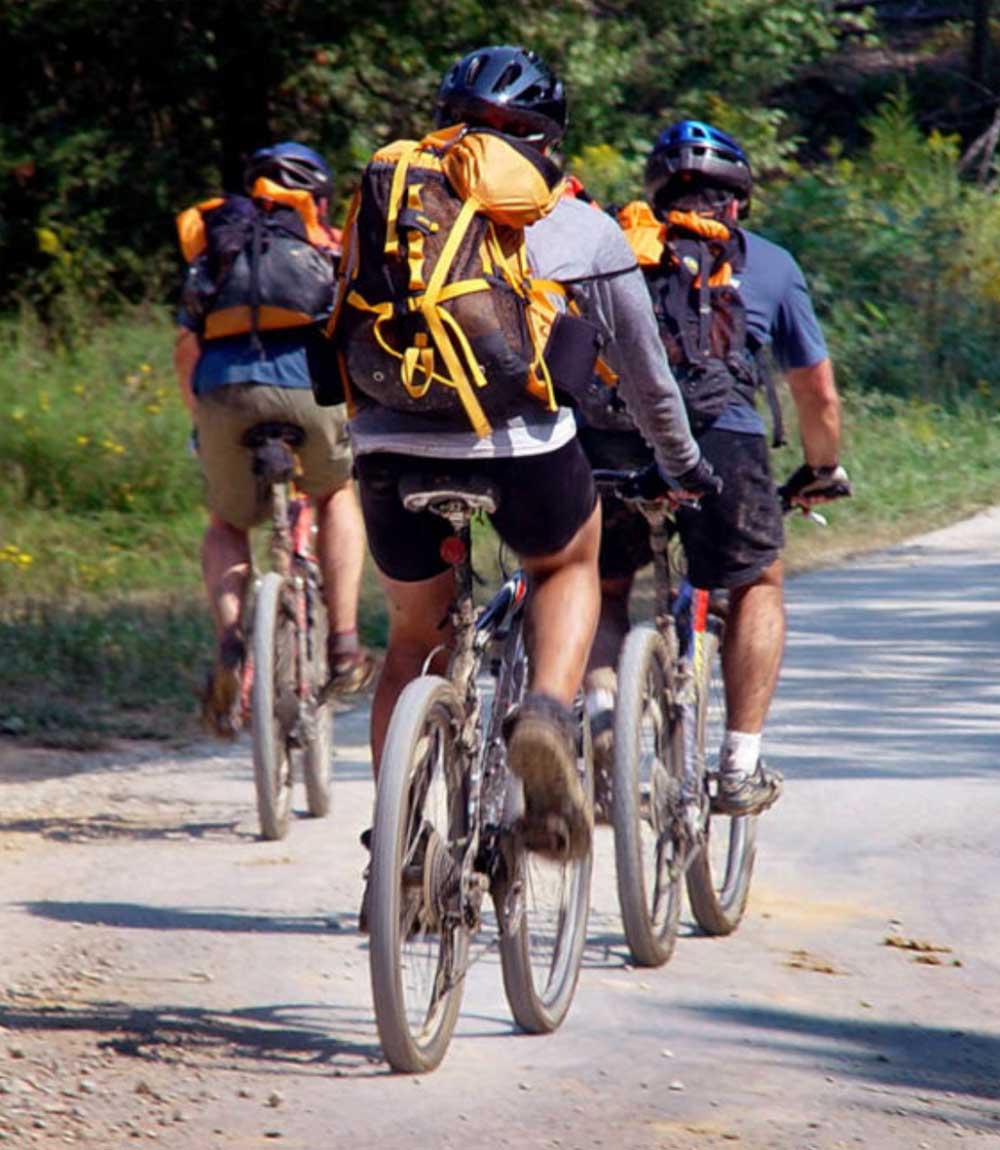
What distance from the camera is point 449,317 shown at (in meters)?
4.03

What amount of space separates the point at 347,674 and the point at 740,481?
178cm

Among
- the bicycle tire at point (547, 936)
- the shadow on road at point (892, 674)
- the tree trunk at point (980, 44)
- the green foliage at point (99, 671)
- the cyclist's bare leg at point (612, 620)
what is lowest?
the shadow on road at point (892, 674)

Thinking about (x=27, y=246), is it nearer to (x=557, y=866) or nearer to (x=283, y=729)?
(x=283, y=729)

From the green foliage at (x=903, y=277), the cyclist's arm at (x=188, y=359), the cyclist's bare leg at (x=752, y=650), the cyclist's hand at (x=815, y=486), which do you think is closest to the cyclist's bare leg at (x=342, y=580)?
the cyclist's arm at (x=188, y=359)

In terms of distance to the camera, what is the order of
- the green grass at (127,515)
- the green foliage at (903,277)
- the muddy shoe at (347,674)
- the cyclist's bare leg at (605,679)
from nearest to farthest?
1. the cyclist's bare leg at (605,679)
2. the muddy shoe at (347,674)
3. the green grass at (127,515)
4. the green foliage at (903,277)

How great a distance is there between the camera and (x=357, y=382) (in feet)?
13.5

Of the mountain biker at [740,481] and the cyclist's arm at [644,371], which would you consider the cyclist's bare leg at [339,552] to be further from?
the cyclist's arm at [644,371]

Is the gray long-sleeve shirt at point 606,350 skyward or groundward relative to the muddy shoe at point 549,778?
skyward

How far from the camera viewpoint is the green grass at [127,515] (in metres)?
8.25

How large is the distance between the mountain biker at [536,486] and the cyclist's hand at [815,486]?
109cm

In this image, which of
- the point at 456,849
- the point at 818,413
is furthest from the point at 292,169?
the point at 456,849

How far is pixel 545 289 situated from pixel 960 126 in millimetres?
23740

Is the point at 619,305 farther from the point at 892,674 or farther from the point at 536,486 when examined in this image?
the point at 892,674

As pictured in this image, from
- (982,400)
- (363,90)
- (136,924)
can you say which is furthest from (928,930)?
(363,90)
